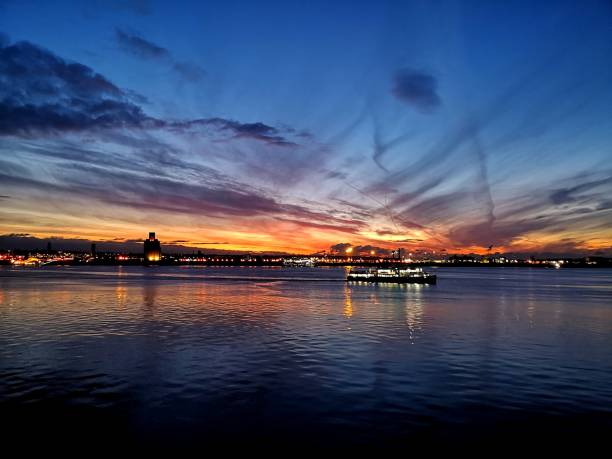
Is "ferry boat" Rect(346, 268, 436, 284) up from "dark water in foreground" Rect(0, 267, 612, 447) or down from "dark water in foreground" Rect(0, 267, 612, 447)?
up

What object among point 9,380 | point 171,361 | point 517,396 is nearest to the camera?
point 517,396

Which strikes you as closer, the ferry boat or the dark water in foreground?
the dark water in foreground

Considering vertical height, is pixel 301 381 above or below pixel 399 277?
below

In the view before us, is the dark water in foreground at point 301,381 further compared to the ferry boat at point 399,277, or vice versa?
the ferry boat at point 399,277

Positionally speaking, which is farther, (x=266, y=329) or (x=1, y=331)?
(x=266, y=329)

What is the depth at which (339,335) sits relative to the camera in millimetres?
38781

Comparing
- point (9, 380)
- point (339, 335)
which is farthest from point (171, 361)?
point (339, 335)

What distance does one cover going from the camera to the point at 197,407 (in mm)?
19406

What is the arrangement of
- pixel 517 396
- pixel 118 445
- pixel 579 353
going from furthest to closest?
pixel 579 353 → pixel 517 396 → pixel 118 445

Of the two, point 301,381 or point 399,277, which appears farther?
point 399,277

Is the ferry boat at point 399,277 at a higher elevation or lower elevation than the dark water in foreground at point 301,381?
higher

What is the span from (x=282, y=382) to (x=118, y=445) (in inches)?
378

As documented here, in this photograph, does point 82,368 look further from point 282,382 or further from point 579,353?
point 579,353

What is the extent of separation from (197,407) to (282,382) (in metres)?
5.38
